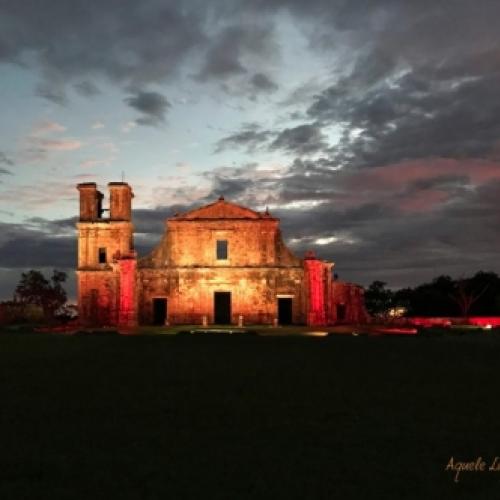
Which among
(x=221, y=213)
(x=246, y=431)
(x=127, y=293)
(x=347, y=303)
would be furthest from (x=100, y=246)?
(x=246, y=431)

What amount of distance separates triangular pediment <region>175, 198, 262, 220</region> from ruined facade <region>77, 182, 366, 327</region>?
0.20 feet

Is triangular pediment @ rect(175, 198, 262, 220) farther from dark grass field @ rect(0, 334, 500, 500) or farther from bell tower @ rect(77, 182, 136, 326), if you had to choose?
dark grass field @ rect(0, 334, 500, 500)

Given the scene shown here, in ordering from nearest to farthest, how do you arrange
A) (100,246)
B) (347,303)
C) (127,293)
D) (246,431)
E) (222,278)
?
(246,431)
(127,293)
(222,278)
(347,303)
(100,246)

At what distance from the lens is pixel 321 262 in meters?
41.3

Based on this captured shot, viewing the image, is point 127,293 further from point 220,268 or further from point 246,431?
point 246,431

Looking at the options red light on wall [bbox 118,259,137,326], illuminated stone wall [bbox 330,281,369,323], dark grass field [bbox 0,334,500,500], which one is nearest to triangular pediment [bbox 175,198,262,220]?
red light on wall [bbox 118,259,137,326]

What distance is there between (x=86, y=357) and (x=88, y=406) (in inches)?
313

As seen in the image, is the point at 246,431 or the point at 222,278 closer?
the point at 246,431

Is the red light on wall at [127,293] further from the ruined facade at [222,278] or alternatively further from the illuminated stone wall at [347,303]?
the illuminated stone wall at [347,303]

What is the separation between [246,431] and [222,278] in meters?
34.1

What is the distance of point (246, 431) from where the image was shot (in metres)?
7.20

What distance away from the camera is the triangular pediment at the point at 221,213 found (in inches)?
1651

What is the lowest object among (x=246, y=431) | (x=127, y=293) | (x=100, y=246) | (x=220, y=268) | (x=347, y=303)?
(x=246, y=431)

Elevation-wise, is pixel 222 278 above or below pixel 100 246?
below
